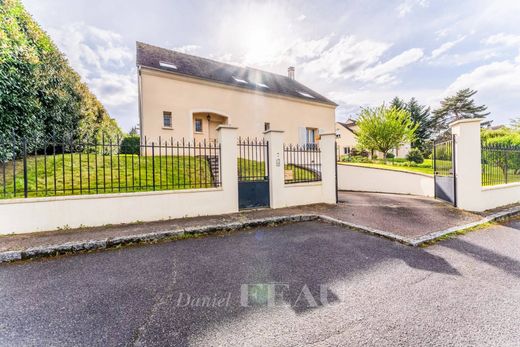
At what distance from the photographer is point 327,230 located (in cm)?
537

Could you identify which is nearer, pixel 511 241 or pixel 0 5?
pixel 511 241

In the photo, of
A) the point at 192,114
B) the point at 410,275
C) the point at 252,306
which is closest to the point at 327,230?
the point at 410,275

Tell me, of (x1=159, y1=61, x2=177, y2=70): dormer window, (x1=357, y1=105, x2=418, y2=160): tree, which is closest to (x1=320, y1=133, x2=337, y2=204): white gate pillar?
(x1=159, y1=61, x2=177, y2=70): dormer window

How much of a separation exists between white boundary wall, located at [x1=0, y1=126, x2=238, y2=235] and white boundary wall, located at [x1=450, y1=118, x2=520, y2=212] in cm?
660

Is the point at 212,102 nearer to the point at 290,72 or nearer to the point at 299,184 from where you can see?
the point at 299,184

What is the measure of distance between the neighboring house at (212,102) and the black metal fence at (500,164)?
33.6 ft

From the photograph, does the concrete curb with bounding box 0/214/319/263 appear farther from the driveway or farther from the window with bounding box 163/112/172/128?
the window with bounding box 163/112/172/128

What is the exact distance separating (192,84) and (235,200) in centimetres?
1003

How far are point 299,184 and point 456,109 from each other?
46413mm

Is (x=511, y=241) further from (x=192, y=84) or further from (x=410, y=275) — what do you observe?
(x=192, y=84)

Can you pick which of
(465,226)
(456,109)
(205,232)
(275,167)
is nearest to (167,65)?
(275,167)

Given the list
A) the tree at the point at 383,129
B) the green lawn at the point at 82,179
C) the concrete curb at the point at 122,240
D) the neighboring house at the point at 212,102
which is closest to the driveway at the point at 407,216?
the concrete curb at the point at 122,240

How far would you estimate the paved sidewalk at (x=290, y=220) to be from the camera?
4.50 m

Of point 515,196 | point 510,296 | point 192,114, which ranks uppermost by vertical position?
point 192,114
